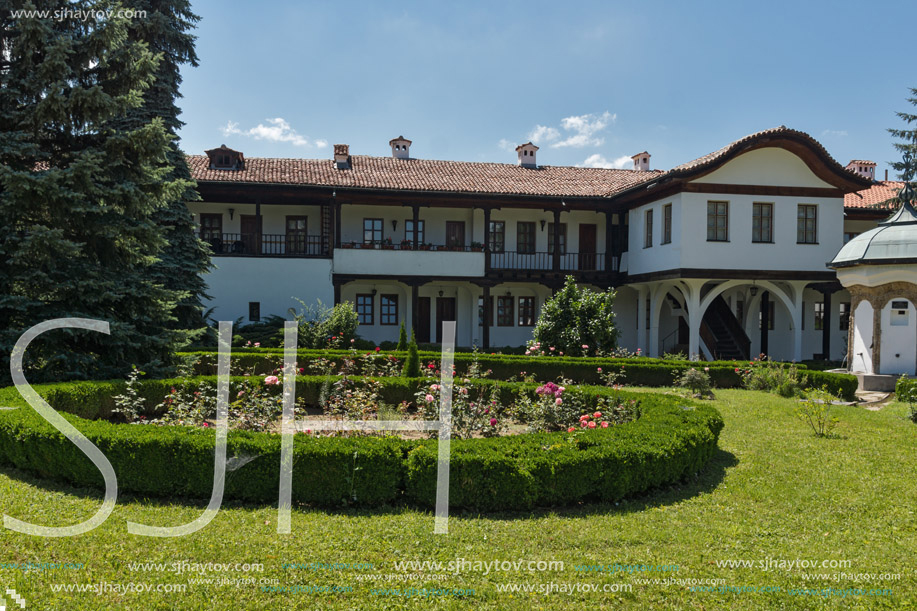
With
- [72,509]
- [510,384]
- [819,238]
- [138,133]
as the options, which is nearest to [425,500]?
[72,509]

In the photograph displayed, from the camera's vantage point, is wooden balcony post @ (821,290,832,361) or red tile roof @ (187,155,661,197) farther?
wooden balcony post @ (821,290,832,361)

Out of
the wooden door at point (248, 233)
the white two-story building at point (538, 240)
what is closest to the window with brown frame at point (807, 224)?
the white two-story building at point (538, 240)

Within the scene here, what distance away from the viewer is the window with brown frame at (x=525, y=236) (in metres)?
21.8

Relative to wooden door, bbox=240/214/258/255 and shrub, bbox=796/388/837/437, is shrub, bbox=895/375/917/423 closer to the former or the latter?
shrub, bbox=796/388/837/437

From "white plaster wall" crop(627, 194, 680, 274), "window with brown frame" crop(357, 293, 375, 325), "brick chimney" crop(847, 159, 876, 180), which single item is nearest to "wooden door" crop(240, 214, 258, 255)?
"window with brown frame" crop(357, 293, 375, 325)

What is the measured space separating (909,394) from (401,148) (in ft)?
60.3

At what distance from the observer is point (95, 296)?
877 cm

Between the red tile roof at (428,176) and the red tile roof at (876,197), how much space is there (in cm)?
722

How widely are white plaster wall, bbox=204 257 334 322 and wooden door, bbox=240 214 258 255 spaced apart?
4.70ft

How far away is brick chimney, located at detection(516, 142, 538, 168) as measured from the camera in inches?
951

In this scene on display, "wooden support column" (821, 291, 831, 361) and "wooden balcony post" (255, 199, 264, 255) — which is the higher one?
"wooden balcony post" (255, 199, 264, 255)

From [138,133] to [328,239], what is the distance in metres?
10.5

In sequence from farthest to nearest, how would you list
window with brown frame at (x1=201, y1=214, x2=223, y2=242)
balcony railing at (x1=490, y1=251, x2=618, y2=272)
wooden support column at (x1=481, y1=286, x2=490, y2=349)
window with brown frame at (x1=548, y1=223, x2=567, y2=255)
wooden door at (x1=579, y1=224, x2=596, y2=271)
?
1. wooden door at (x1=579, y1=224, x2=596, y2=271)
2. window with brown frame at (x1=548, y1=223, x2=567, y2=255)
3. balcony railing at (x1=490, y1=251, x2=618, y2=272)
4. window with brown frame at (x1=201, y1=214, x2=223, y2=242)
5. wooden support column at (x1=481, y1=286, x2=490, y2=349)

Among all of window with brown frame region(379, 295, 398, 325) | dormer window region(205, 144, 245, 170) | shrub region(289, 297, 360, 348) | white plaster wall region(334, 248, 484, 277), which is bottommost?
shrub region(289, 297, 360, 348)
